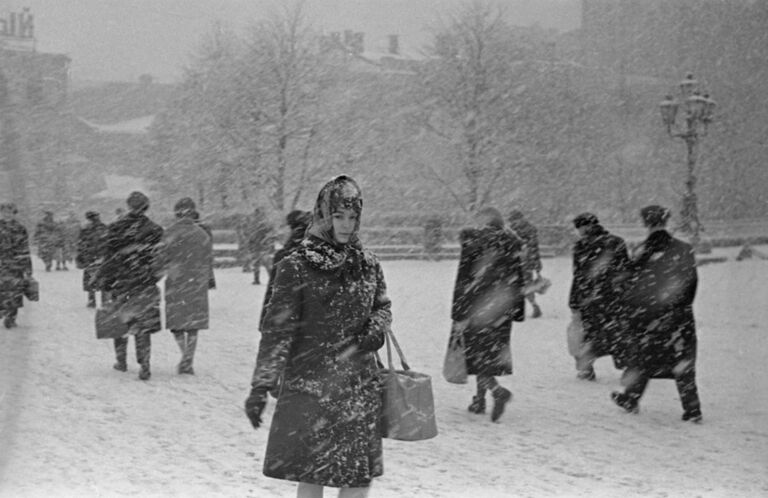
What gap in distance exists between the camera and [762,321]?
1548 cm

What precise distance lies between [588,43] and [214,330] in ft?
174

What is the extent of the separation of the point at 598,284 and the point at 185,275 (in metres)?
3.93

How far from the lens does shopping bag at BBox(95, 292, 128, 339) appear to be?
9.51 metres

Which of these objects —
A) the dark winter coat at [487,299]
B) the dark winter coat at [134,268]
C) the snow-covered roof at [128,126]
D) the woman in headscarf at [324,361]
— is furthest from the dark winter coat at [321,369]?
the snow-covered roof at [128,126]

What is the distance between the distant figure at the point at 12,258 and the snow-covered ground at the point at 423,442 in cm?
57

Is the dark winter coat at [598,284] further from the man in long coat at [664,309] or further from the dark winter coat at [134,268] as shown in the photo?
the dark winter coat at [134,268]

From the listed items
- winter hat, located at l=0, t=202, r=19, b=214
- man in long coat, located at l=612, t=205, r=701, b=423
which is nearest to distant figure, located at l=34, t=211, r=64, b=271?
winter hat, located at l=0, t=202, r=19, b=214

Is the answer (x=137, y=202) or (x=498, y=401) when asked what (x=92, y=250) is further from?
(x=498, y=401)

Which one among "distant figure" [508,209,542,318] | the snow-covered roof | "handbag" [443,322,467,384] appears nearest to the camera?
"handbag" [443,322,467,384]

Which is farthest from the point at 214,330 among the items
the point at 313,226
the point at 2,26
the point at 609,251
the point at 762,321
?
the point at 2,26

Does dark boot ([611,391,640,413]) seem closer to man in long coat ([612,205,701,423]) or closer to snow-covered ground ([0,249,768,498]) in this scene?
snow-covered ground ([0,249,768,498])

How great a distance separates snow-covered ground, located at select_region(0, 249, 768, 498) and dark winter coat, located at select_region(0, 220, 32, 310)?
2.20 ft

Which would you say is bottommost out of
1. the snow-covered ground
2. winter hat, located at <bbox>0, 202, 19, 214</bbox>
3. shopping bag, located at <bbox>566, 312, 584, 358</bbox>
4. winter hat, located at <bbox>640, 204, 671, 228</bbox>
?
the snow-covered ground

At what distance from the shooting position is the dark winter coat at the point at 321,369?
361cm
